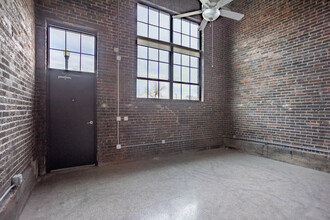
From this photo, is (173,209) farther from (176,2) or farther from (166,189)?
(176,2)

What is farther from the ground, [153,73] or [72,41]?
[72,41]

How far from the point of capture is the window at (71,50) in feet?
11.4

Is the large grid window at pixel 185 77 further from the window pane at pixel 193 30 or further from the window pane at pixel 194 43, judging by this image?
the window pane at pixel 193 30

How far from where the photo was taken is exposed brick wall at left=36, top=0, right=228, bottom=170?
334 centimetres

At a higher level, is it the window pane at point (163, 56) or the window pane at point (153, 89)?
the window pane at point (163, 56)

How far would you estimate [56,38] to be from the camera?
349 centimetres

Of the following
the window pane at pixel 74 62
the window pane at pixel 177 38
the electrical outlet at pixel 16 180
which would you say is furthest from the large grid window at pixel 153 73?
the electrical outlet at pixel 16 180

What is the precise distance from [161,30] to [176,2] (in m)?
0.98

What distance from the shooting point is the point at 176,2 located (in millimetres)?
4844

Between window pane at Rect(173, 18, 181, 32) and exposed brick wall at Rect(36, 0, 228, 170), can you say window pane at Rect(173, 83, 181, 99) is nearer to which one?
exposed brick wall at Rect(36, 0, 228, 170)

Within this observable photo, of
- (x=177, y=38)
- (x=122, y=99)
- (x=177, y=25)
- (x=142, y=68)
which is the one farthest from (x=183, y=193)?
(x=177, y=25)

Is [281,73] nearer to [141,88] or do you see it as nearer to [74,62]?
[141,88]

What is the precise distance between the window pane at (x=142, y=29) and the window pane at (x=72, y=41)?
4.80 feet

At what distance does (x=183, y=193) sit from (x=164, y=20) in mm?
4401
